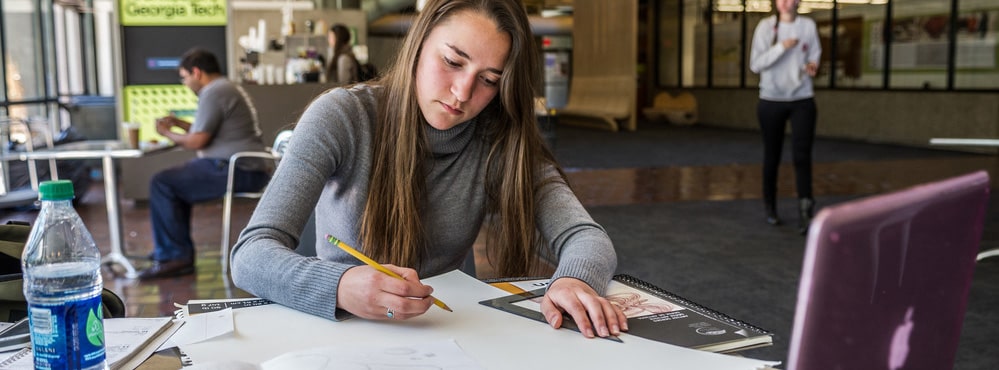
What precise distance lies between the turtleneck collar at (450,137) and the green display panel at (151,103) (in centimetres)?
567

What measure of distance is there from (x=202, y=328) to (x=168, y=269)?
11.4 feet

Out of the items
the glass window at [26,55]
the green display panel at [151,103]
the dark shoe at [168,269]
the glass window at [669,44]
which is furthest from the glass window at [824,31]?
the dark shoe at [168,269]

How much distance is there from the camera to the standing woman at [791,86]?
5012 millimetres

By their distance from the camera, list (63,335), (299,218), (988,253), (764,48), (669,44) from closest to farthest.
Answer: (63,335) < (299,218) < (988,253) < (764,48) < (669,44)

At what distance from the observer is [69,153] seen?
4.15m

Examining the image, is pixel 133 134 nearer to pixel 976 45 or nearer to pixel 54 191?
pixel 54 191

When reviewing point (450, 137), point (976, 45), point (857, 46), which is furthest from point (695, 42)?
point (450, 137)

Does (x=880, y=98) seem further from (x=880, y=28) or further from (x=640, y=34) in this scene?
(x=640, y=34)

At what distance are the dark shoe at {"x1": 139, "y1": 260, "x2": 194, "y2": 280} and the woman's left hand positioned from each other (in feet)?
11.6

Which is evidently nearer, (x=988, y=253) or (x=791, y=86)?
(x=988, y=253)

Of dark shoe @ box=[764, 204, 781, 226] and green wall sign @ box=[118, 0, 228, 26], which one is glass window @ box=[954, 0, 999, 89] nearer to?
dark shoe @ box=[764, 204, 781, 226]

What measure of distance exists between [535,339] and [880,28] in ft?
37.8

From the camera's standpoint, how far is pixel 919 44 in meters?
10.6

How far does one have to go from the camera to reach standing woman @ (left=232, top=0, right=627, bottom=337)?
4.78 ft
